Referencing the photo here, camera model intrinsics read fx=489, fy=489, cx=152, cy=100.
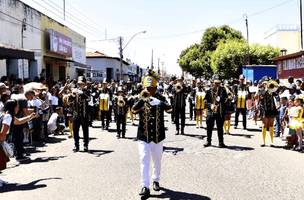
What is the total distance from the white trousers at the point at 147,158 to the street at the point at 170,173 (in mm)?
281

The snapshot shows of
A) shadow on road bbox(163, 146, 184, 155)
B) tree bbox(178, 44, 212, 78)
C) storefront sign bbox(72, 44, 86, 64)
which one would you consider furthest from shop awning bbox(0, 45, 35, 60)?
tree bbox(178, 44, 212, 78)

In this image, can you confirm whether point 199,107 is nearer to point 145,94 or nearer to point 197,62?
point 145,94

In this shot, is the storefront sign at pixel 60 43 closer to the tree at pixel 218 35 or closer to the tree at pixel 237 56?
the tree at pixel 237 56

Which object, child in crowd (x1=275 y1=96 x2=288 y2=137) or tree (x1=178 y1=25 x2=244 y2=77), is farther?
tree (x1=178 y1=25 x2=244 y2=77)

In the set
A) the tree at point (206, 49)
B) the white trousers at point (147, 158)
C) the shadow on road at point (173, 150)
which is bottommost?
the shadow on road at point (173, 150)

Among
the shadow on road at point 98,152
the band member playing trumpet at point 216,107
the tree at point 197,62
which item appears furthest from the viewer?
the tree at point 197,62

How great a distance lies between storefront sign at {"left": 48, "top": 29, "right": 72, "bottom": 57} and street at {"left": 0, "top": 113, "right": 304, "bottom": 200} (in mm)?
19619

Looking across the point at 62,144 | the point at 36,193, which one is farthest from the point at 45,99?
the point at 36,193

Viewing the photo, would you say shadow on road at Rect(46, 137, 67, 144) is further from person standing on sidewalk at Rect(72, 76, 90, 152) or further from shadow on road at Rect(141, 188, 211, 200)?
Answer: shadow on road at Rect(141, 188, 211, 200)

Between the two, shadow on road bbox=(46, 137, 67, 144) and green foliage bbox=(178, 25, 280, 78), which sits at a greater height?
green foliage bbox=(178, 25, 280, 78)

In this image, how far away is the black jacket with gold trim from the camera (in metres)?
8.02

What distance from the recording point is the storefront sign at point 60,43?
32656mm

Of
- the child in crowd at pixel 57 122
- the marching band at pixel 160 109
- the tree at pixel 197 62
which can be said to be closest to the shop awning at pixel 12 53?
the marching band at pixel 160 109

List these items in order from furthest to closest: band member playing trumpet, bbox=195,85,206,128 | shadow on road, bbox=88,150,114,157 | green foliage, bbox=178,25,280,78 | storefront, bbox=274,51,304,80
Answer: green foliage, bbox=178,25,280,78
storefront, bbox=274,51,304,80
band member playing trumpet, bbox=195,85,206,128
shadow on road, bbox=88,150,114,157
